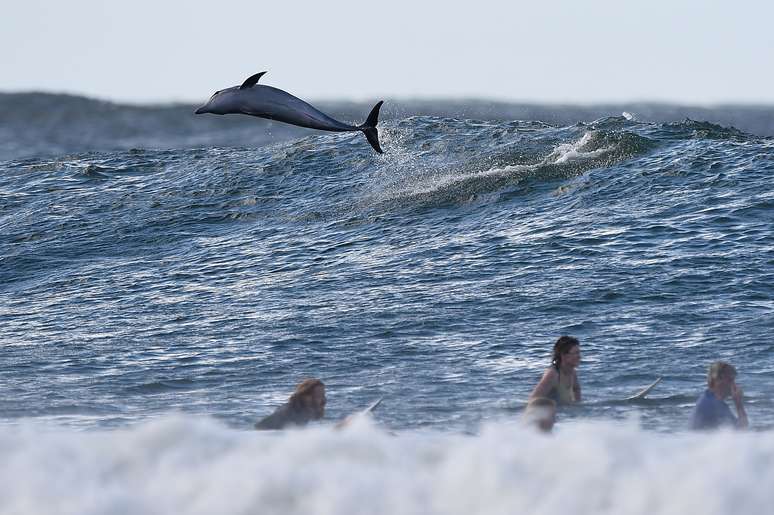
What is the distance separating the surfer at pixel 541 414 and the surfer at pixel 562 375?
65 cm

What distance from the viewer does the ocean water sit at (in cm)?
919

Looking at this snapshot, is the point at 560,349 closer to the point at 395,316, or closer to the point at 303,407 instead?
the point at 303,407

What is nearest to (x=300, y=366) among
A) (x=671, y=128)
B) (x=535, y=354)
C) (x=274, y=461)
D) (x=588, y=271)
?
(x=535, y=354)

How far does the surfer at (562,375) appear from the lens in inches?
559

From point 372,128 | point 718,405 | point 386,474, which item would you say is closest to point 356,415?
point 386,474

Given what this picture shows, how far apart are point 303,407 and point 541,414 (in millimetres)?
2553

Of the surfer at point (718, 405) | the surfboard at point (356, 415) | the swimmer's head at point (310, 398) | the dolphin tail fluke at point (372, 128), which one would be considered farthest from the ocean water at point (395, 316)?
the dolphin tail fluke at point (372, 128)

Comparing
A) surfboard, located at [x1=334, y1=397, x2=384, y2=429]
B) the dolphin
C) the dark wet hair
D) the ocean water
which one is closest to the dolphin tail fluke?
the dolphin

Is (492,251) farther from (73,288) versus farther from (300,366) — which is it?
(73,288)

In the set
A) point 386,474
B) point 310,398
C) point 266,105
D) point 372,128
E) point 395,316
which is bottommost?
point 395,316

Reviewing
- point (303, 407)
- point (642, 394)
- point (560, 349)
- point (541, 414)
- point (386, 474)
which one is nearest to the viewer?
point (386, 474)

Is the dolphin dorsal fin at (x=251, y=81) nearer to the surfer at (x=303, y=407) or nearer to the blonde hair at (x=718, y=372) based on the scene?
the surfer at (x=303, y=407)

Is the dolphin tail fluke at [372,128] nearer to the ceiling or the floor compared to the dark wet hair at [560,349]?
nearer to the ceiling

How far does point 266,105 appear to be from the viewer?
15.9 meters
